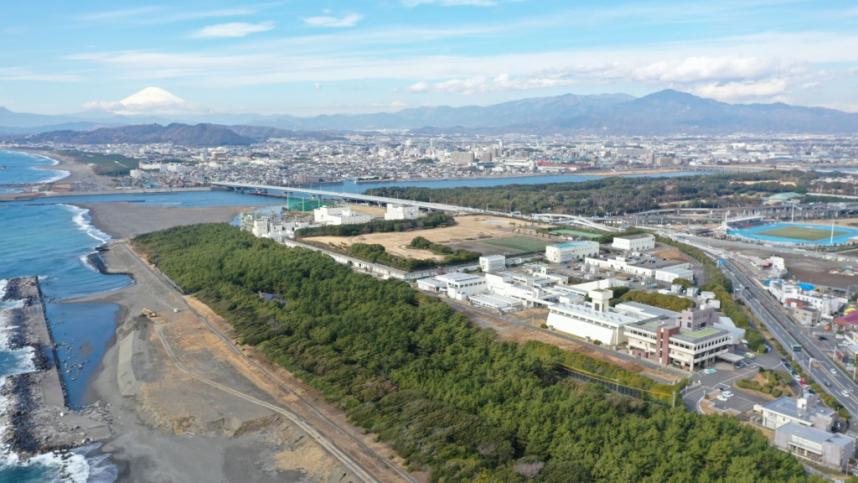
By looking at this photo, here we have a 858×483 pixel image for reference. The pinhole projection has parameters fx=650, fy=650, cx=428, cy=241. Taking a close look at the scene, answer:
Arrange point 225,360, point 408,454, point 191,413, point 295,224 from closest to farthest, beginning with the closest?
point 408,454 → point 191,413 → point 225,360 → point 295,224

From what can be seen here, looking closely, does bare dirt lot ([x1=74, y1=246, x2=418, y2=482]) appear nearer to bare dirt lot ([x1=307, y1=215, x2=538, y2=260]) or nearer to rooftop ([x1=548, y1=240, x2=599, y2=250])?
bare dirt lot ([x1=307, y1=215, x2=538, y2=260])

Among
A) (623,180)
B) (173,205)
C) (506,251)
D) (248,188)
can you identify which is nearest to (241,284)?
(506,251)

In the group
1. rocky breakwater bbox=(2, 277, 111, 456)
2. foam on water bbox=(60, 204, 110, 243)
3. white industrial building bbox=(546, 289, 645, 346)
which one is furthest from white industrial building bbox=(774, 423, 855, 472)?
foam on water bbox=(60, 204, 110, 243)

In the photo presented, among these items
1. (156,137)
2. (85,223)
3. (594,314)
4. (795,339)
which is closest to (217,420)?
(594,314)

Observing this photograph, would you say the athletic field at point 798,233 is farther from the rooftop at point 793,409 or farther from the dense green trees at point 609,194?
the rooftop at point 793,409

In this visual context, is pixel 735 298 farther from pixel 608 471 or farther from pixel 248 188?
pixel 248 188
